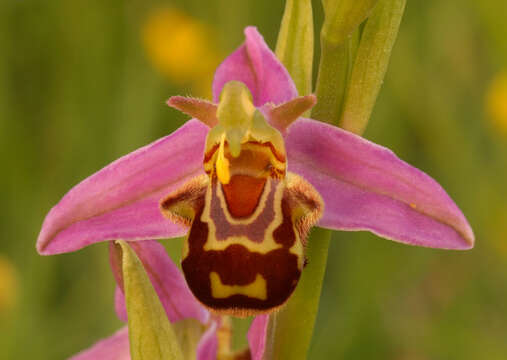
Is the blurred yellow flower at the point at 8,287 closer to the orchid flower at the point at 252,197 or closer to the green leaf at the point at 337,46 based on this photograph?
the orchid flower at the point at 252,197

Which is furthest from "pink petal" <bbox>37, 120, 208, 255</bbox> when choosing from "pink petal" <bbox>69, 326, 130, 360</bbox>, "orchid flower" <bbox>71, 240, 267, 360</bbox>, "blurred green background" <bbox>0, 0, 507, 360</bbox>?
"blurred green background" <bbox>0, 0, 507, 360</bbox>

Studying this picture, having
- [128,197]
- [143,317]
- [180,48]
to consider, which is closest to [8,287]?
[180,48]

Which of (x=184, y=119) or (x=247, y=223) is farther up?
(x=184, y=119)

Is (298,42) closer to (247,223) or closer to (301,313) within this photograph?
(247,223)

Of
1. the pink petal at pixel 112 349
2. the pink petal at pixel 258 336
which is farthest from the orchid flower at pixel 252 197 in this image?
the pink petal at pixel 112 349

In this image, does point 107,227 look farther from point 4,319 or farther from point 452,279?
point 452,279

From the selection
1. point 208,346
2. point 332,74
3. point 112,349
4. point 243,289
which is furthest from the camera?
point 112,349

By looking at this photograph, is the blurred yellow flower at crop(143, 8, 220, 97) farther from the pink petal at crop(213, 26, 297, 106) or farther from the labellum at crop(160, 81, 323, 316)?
the labellum at crop(160, 81, 323, 316)
